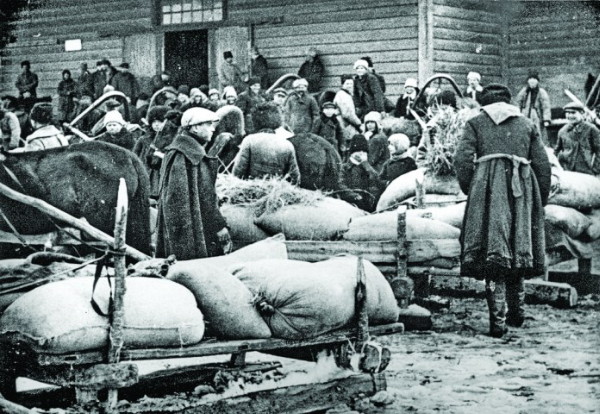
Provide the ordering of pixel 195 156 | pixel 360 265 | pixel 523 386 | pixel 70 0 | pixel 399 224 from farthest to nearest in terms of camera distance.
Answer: pixel 70 0, pixel 399 224, pixel 195 156, pixel 523 386, pixel 360 265

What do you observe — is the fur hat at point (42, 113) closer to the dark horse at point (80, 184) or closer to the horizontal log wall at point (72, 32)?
the dark horse at point (80, 184)

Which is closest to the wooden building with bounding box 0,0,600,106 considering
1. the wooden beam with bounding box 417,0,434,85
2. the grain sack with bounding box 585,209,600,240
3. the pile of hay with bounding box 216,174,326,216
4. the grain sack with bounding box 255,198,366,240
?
the wooden beam with bounding box 417,0,434,85

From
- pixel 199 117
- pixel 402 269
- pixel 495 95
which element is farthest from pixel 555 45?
pixel 199 117

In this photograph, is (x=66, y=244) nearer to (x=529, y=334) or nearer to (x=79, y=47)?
(x=529, y=334)

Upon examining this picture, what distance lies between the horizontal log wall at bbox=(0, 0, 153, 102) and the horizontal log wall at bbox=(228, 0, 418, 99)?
7.12 ft

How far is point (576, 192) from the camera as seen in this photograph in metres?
10.1

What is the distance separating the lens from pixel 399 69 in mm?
17500

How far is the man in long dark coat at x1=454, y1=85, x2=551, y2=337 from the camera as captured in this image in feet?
24.3

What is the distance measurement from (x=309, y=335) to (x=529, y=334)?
3.31 m

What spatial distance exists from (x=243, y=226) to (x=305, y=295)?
12.2 ft

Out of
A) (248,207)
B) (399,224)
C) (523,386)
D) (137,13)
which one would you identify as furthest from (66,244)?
(137,13)

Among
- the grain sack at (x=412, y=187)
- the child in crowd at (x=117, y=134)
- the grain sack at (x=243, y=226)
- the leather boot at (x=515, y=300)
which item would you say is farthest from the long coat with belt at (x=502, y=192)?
the child in crowd at (x=117, y=134)

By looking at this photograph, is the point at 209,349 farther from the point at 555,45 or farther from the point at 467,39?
the point at 555,45

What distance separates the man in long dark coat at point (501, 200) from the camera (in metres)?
7.39
